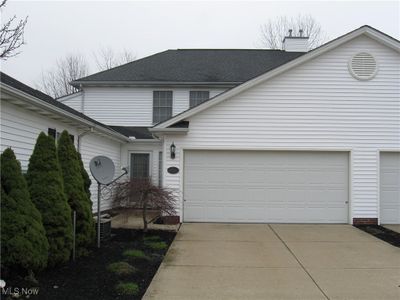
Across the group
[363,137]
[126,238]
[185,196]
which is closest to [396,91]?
[363,137]

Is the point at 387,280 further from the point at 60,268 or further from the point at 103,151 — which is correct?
the point at 103,151

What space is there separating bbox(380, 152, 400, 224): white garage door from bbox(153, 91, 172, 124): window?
986cm

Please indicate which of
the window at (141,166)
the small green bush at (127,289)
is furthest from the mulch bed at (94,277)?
the window at (141,166)

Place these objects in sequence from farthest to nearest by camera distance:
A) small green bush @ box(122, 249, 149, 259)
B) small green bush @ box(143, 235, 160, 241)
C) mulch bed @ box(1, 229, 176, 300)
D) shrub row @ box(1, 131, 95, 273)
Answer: small green bush @ box(143, 235, 160, 241) → small green bush @ box(122, 249, 149, 259) → shrub row @ box(1, 131, 95, 273) → mulch bed @ box(1, 229, 176, 300)

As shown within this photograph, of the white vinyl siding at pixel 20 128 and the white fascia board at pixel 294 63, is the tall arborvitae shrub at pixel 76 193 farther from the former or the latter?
the white fascia board at pixel 294 63

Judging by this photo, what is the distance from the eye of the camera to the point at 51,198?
7395 mm

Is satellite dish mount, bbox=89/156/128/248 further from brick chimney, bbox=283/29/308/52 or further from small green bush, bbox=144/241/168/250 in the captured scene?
brick chimney, bbox=283/29/308/52

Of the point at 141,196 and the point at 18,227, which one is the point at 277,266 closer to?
the point at 141,196

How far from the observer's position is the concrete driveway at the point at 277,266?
6.26 m

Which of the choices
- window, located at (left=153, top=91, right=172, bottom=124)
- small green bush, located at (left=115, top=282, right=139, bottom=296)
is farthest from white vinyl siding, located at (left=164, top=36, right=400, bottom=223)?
small green bush, located at (left=115, top=282, right=139, bottom=296)

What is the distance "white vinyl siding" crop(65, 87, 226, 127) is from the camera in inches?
777

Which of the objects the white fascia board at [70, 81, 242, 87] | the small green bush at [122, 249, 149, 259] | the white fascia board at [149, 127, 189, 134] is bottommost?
the small green bush at [122, 249, 149, 259]

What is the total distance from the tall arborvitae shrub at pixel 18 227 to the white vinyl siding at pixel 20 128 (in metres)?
1.99

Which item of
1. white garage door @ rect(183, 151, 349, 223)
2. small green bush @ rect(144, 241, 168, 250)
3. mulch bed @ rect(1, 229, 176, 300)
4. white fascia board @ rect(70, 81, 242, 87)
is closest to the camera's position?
mulch bed @ rect(1, 229, 176, 300)
